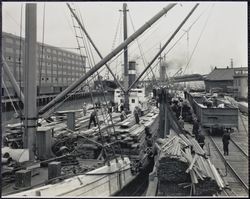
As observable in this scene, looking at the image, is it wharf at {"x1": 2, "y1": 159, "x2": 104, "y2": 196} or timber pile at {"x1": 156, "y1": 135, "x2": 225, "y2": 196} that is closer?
wharf at {"x1": 2, "y1": 159, "x2": 104, "y2": 196}

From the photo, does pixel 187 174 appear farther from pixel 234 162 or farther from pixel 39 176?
pixel 234 162

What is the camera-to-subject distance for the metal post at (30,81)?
8.34 m

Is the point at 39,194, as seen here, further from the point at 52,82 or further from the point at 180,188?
the point at 52,82

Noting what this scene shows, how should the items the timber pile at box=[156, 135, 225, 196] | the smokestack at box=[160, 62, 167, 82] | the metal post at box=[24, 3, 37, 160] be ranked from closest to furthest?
the timber pile at box=[156, 135, 225, 196] < the metal post at box=[24, 3, 37, 160] < the smokestack at box=[160, 62, 167, 82]

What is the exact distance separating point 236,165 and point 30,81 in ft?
29.7

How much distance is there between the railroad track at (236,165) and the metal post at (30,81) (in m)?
6.11

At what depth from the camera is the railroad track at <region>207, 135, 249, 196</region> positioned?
9.13 metres

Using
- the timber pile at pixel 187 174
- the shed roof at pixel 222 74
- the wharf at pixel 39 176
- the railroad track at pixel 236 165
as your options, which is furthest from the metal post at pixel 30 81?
the shed roof at pixel 222 74

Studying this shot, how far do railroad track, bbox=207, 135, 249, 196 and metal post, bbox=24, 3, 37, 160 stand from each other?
6.11 m

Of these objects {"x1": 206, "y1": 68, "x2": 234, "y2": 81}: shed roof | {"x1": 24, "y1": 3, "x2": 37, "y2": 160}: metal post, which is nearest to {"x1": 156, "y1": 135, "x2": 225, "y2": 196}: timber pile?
{"x1": 24, "y1": 3, "x2": 37, "y2": 160}: metal post

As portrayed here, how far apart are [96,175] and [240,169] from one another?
6.49m

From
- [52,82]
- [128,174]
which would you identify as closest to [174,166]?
[128,174]

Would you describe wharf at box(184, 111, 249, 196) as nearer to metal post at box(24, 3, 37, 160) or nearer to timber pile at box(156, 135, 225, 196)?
timber pile at box(156, 135, 225, 196)

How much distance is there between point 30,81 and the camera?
27.4ft
